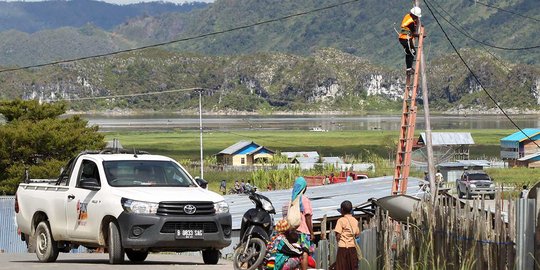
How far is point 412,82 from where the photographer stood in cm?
2466

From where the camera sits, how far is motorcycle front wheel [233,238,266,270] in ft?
52.5

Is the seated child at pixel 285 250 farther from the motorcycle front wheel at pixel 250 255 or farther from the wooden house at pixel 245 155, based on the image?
the wooden house at pixel 245 155

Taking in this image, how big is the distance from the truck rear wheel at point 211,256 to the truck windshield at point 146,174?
1.13 meters

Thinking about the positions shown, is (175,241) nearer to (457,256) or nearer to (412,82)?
(457,256)

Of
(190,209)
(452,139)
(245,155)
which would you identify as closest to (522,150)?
(452,139)

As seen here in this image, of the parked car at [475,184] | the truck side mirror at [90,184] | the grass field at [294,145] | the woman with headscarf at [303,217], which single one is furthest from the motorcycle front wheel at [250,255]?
the grass field at [294,145]

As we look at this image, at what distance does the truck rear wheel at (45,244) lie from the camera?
1923cm

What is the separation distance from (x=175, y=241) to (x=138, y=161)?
1998mm

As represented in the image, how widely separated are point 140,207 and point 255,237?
6.38 ft

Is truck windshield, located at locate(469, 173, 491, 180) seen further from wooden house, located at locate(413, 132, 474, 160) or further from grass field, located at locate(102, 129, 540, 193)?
wooden house, located at locate(413, 132, 474, 160)

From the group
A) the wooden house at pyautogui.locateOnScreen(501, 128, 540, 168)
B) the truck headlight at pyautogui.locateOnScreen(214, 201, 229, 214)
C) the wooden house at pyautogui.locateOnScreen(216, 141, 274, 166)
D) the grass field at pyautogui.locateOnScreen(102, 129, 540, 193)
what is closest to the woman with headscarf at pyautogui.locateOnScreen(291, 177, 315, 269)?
the truck headlight at pyautogui.locateOnScreen(214, 201, 229, 214)

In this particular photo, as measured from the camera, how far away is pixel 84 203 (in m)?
18.2

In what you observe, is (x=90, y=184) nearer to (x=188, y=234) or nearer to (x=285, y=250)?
(x=188, y=234)

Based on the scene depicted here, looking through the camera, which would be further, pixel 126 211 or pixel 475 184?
pixel 475 184
